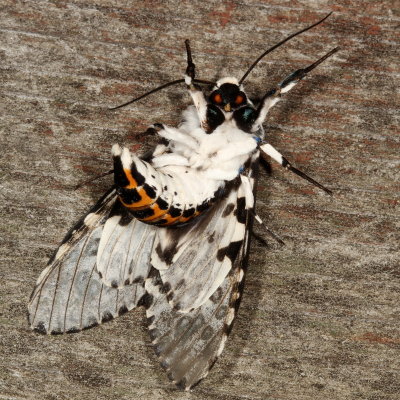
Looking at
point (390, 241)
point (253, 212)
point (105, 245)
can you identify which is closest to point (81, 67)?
point (105, 245)

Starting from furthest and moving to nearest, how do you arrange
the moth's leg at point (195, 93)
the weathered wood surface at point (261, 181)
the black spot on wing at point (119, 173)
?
the weathered wood surface at point (261, 181)
the moth's leg at point (195, 93)
the black spot on wing at point (119, 173)

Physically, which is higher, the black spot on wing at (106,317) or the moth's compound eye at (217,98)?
the moth's compound eye at (217,98)

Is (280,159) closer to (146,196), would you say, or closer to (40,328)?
(146,196)

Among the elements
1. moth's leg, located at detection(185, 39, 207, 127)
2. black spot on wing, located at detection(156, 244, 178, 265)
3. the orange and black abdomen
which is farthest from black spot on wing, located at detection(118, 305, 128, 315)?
moth's leg, located at detection(185, 39, 207, 127)

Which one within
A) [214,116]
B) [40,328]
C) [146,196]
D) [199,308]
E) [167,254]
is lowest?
[40,328]

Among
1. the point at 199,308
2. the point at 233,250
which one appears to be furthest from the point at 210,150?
the point at 199,308

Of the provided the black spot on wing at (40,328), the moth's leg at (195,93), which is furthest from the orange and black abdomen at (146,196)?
the black spot on wing at (40,328)

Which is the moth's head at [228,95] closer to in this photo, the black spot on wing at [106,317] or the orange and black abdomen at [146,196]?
the orange and black abdomen at [146,196]
